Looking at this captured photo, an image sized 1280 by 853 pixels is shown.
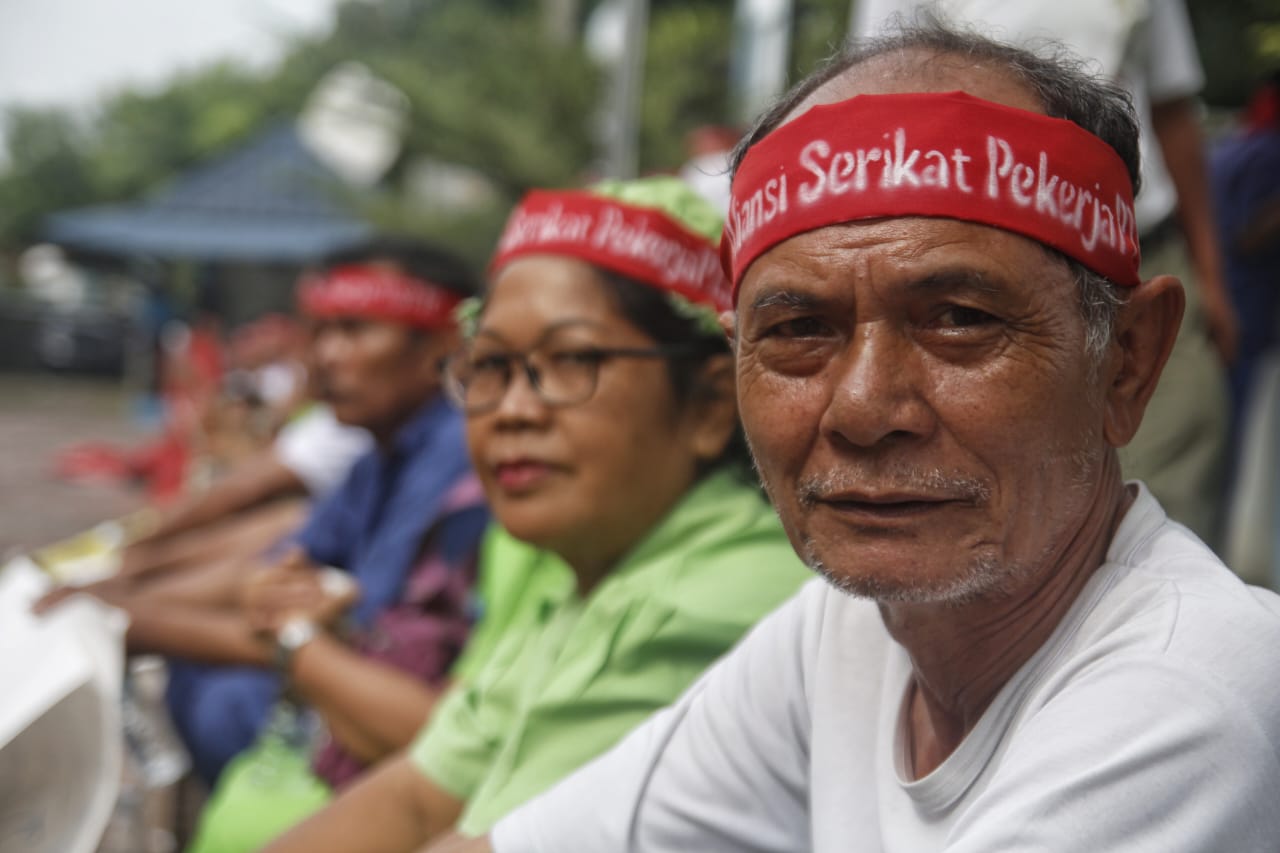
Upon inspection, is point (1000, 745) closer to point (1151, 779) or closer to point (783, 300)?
point (1151, 779)

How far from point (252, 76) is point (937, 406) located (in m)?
53.7

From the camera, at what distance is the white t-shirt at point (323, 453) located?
17.7 feet

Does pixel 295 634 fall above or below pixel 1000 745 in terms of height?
below

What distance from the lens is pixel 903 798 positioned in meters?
1.38

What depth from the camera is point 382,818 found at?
223 centimetres

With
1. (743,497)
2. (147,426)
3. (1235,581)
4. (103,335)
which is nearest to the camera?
(1235,581)

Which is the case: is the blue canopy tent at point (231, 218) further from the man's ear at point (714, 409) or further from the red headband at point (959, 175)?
the red headband at point (959, 175)

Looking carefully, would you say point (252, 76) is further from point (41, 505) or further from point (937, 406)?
point (937, 406)

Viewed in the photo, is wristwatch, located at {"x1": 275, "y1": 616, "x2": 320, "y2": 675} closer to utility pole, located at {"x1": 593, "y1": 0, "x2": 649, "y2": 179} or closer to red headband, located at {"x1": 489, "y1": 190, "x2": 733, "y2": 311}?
red headband, located at {"x1": 489, "y1": 190, "x2": 733, "y2": 311}

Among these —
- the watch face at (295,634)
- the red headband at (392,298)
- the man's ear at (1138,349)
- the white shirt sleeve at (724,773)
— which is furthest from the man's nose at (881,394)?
the red headband at (392,298)

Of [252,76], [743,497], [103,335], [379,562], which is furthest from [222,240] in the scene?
[252,76]

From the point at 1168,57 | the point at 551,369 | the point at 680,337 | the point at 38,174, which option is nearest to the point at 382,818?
the point at 551,369

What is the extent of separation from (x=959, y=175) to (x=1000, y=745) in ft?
1.95

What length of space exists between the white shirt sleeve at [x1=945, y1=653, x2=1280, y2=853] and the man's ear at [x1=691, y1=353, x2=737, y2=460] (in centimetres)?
124
